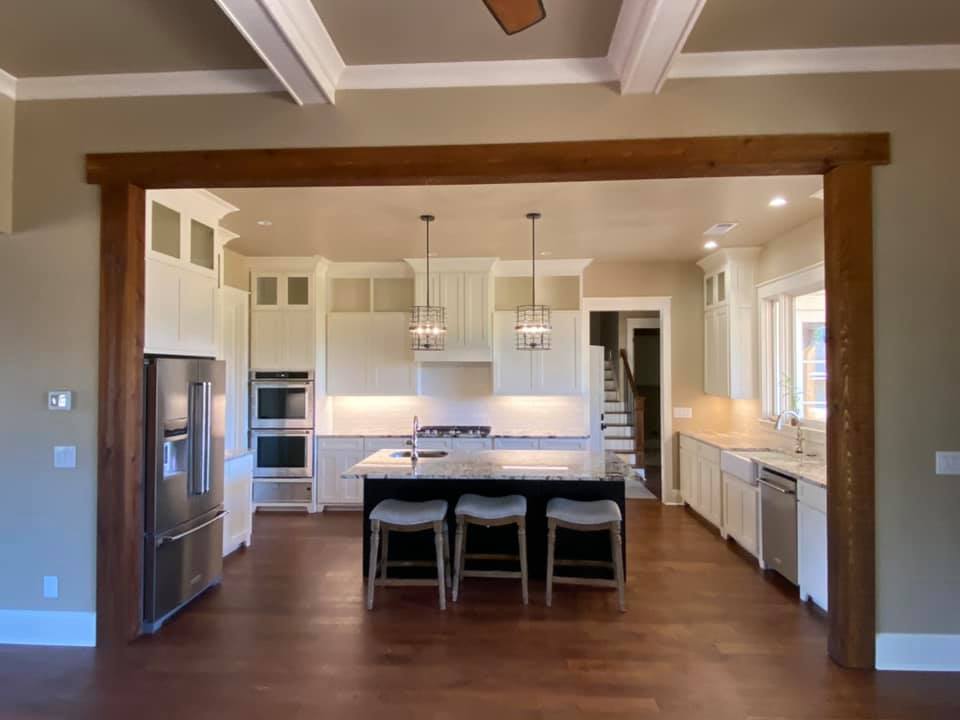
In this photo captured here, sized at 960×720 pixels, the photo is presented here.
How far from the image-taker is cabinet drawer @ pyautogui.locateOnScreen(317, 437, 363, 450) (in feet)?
20.6

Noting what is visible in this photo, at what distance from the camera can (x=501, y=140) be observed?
2.86 metres

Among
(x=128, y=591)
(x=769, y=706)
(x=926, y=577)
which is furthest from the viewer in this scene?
(x=128, y=591)

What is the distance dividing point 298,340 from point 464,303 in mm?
1953

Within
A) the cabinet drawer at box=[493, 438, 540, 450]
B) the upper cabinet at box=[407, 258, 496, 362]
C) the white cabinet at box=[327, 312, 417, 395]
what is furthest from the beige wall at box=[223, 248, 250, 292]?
the cabinet drawer at box=[493, 438, 540, 450]

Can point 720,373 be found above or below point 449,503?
above

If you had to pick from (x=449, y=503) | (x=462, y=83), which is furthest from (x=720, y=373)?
(x=462, y=83)

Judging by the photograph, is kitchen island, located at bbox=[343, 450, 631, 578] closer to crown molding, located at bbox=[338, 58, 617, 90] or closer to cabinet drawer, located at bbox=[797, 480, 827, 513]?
cabinet drawer, located at bbox=[797, 480, 827, 513]

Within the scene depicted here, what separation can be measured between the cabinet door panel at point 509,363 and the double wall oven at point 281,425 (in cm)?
219

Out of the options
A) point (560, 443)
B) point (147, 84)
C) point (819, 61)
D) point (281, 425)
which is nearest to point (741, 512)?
point (560, 443)

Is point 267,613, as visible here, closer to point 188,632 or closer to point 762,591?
point 188,632

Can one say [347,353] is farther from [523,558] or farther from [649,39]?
[649,39]

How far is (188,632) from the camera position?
3252 millimetres

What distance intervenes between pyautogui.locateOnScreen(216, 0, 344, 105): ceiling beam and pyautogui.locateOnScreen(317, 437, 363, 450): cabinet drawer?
4.10 m

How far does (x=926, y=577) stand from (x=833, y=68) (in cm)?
260
